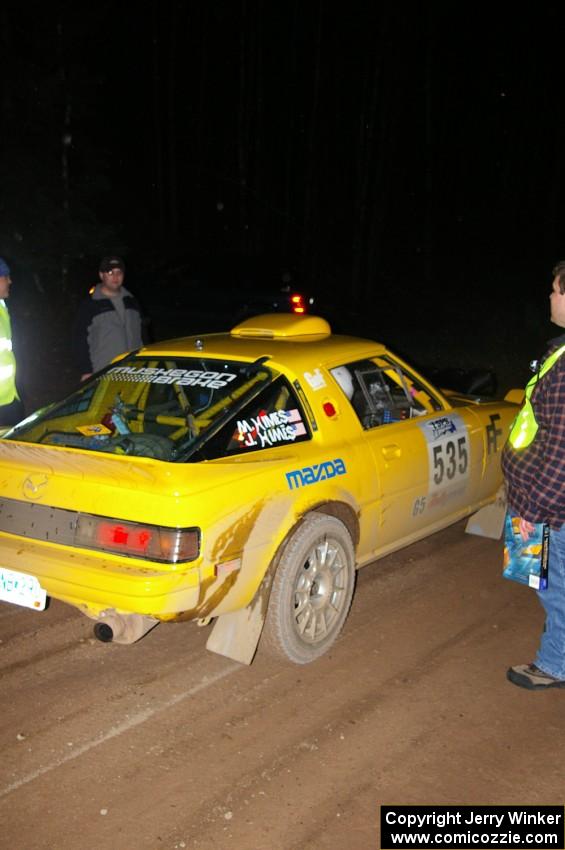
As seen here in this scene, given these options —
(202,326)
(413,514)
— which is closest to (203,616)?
(413,514)

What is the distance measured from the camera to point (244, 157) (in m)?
36.7

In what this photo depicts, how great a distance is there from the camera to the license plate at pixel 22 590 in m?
3.58

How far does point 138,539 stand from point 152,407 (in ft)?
3.83

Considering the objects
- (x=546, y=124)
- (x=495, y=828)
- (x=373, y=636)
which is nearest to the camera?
(x=495, y=828)

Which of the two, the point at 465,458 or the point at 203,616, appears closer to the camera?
the point at 203,616

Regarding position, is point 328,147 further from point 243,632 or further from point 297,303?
point 243,632

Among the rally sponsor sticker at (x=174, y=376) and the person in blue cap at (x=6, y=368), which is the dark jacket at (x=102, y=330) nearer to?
the person in blue cap at (x=6, y=368)

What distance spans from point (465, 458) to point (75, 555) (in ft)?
8.63

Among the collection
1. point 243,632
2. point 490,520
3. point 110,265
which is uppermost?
point 110,265

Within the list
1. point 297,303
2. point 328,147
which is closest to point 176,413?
point 297,303

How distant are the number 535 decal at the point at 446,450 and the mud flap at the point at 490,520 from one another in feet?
2.66

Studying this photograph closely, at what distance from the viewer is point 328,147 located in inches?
1339

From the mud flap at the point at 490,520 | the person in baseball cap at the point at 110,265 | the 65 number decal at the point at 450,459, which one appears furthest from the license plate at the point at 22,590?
the mud flap at the point at 490,520

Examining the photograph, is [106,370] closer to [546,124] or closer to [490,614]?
[490,614]
